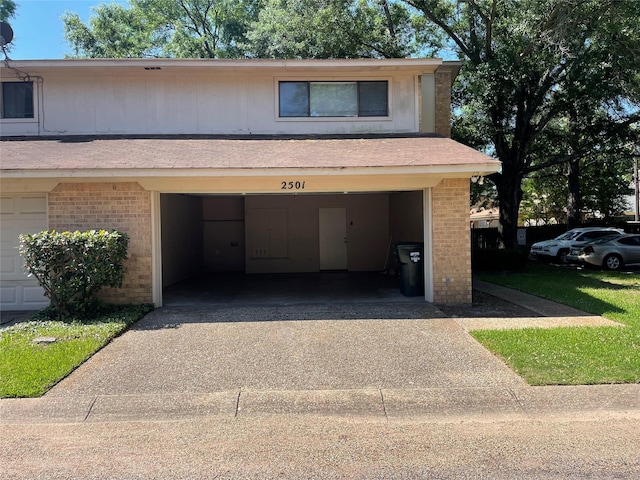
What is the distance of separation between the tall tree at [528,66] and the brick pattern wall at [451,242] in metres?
7.76

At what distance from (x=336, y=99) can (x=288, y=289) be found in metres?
5.08

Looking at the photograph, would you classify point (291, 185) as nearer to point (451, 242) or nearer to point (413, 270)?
point (413, 270)

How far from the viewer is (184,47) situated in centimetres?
2444

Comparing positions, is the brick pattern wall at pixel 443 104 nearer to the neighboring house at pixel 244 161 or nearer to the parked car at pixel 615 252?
the neighboring house at pixel 244 161

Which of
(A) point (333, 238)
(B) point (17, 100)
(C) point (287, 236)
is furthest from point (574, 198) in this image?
(B) point (17, 100)

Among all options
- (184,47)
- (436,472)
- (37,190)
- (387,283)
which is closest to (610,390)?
(436,472)

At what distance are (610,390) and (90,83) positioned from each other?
1225 cm

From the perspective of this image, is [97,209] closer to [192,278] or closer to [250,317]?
[250,317]

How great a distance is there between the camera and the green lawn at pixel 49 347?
209 inches

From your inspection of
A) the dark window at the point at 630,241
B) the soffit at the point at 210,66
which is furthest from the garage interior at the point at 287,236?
the dark window at the point at 630,241

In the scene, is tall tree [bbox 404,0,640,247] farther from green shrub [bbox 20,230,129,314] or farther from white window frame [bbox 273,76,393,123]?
green shrub [bbox 20,230,129,314]

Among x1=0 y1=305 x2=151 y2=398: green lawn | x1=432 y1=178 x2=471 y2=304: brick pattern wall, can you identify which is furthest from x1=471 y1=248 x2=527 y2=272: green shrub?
x1=0 y1=305 x2=151 y2=398: green lawn

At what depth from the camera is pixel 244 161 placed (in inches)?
361

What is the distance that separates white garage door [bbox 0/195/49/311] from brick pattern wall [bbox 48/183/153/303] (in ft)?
1.83
